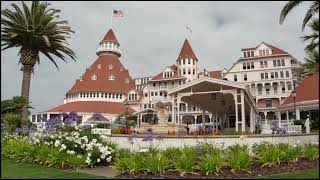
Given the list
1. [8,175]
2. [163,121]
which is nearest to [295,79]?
[163,121]

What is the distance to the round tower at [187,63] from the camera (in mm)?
87000

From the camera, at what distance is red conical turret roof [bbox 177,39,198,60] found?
88500mm

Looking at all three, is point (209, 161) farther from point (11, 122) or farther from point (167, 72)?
point (167, 72)

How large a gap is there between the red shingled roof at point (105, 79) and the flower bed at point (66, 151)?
73.9m

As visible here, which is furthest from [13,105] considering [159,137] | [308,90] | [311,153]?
[308,90]

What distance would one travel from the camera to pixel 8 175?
494 inches

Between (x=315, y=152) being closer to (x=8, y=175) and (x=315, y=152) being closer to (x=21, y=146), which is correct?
(x=8, y=175)

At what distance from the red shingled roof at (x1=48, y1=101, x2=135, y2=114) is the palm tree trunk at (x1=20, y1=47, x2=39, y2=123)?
182 feet

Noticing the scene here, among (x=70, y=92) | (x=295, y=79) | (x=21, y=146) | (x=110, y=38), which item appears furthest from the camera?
(x=110, y=38)

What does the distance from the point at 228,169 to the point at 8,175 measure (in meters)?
7.31

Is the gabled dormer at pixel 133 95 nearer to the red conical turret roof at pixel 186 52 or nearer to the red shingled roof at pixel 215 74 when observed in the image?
the red conical turret roof at pixel 186 52

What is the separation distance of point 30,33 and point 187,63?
206ft

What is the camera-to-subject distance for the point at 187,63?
288ft

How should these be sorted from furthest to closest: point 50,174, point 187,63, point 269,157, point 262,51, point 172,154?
1. point 187,63
2. point 262,51
3. point 172,154
4. point 269,157
5. point 50,174
